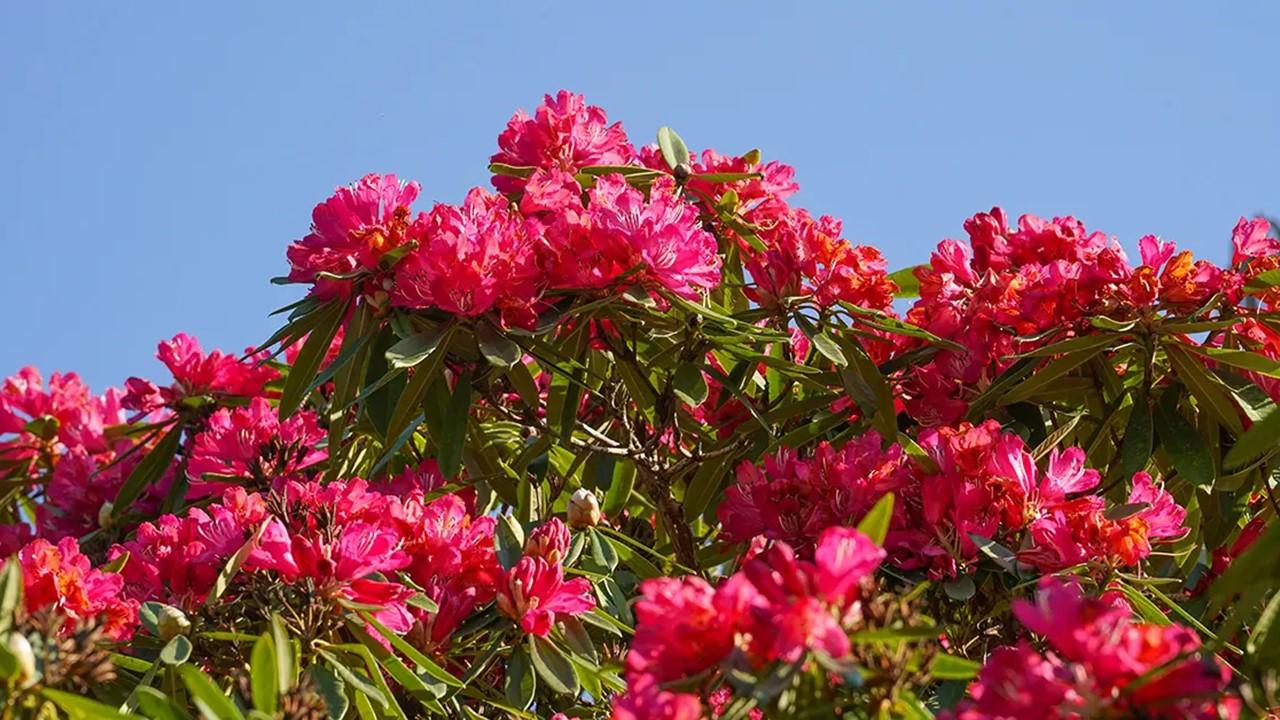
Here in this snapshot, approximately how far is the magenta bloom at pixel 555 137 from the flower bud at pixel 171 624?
55.7 inches

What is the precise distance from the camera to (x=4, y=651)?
163 centimetres

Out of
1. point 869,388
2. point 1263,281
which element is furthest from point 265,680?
point 1263,281

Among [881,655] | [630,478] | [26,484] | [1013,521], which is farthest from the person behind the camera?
[26,484]

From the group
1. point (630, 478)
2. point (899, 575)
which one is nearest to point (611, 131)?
point (630, 478)

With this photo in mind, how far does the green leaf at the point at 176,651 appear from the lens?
7.47 feet

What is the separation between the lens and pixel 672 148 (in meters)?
3.67

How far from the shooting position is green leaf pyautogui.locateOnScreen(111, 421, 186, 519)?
12.5ft

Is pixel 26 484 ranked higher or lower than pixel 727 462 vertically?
higher

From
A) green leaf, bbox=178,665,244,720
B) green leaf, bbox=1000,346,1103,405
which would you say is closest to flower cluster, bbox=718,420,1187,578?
green leaf, bbox=1000,346,1103,405

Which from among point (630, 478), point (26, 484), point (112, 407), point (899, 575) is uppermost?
point (112, 407)

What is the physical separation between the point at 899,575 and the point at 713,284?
640mm

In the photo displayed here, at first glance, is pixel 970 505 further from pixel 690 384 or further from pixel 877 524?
pixel 877 524

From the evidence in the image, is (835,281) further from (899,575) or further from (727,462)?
(899,575)

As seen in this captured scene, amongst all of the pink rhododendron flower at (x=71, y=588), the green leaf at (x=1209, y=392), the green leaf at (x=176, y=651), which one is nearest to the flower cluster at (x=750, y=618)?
the green leaf at (x=176, y=651)
